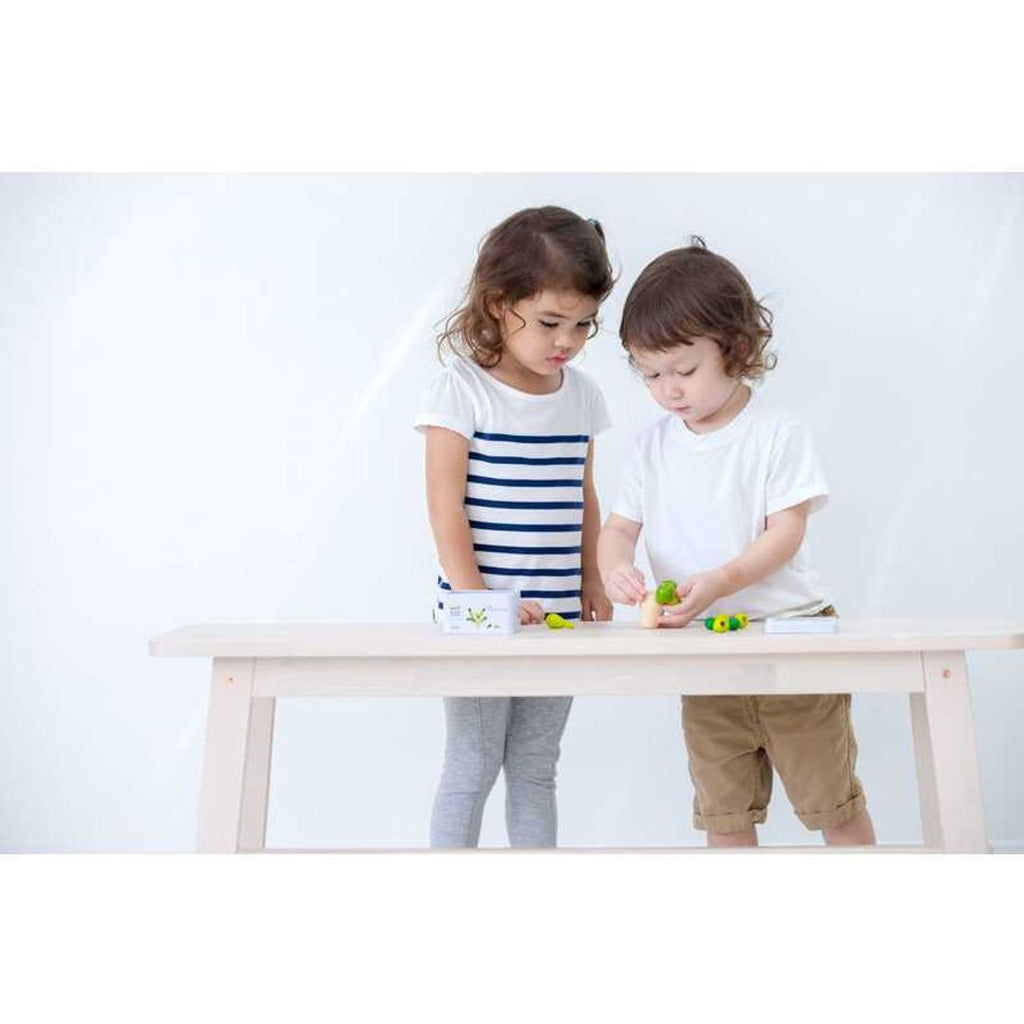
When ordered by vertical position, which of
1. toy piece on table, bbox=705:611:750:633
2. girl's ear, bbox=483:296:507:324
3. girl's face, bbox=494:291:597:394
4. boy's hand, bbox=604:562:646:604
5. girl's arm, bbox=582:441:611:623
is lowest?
toy piece on table, bbox=705:611:750:633

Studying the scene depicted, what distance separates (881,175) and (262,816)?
2.27m

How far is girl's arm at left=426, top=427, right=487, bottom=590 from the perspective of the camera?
2271 mm

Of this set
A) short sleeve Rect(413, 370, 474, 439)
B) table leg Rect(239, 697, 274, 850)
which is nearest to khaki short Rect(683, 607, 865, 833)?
short sleeve Rect(413, 370, 474, 439)

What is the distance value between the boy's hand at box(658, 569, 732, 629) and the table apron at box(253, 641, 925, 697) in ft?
0.59

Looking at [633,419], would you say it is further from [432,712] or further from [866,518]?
Answer: [432,712]

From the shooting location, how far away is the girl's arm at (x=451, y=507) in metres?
2.27

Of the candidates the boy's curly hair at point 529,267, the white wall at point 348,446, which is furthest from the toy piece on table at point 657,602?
the white wall at point 348,446

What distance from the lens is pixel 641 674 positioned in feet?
6.49

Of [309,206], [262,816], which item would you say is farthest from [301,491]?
[262,816]

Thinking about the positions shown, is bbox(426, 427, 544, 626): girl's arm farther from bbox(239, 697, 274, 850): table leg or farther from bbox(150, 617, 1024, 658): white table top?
bbox(239, 697, 274, 850): table leg

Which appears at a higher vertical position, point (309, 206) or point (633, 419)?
point (309, 206)

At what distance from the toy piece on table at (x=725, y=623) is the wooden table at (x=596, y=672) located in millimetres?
74

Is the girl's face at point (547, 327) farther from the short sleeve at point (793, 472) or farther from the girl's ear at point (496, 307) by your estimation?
the short sleeve at point (793, 472)

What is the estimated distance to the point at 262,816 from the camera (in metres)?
2.09
